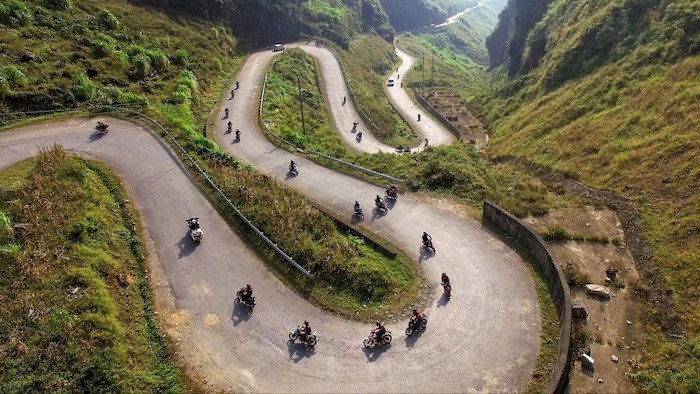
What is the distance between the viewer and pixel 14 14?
134 feet

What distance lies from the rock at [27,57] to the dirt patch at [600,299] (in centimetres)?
4267

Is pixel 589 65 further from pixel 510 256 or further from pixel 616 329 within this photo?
pixel 616 329

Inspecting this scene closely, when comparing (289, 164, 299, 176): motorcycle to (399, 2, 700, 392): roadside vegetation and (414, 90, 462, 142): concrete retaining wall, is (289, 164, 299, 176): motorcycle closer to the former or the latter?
(399, 2, 700, 392): roadside vegetation

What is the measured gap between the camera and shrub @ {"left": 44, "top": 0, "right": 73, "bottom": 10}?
4519 cm

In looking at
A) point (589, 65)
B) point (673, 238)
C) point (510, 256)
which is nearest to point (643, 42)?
point (589, 65)

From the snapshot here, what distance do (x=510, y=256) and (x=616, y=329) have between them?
5478 mm

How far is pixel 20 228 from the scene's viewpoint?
63.8 feet

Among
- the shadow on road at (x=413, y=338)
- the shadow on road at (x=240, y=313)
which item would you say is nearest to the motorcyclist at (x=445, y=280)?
the shadow on road at (x=413, y=338)

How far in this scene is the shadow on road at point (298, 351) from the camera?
54.0ft

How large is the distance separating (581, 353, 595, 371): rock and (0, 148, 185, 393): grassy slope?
15.0 metres

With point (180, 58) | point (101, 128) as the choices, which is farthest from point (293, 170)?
point (180, 58)

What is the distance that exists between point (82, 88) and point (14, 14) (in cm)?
1213

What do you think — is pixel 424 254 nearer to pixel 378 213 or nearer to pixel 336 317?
pixel 378 213

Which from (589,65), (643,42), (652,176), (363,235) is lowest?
(363,235)
